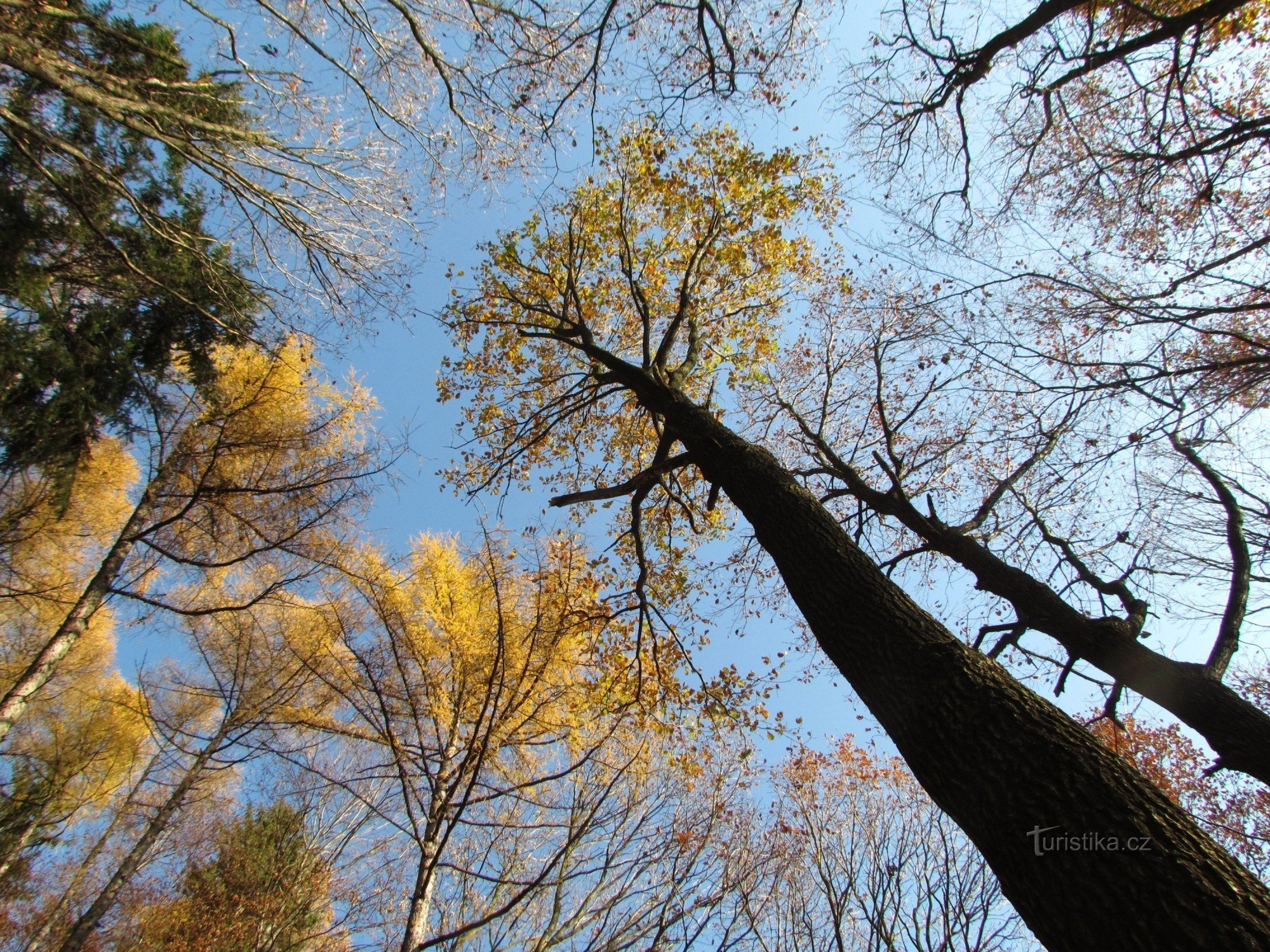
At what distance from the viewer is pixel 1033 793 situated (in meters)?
1.75

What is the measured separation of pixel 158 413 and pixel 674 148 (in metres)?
6.42

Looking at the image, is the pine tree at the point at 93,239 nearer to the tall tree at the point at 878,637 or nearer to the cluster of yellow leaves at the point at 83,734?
the tall tree at the point at 878,637

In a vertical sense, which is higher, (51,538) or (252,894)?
(51,538)

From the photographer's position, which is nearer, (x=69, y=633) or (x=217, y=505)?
(x=69, y=633)

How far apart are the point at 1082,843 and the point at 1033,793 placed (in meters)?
0.16

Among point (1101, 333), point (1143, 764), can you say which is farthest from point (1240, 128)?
point (1143, 764)

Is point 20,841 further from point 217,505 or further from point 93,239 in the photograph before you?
point 93,239

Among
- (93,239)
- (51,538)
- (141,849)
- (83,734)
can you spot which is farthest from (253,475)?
(83,734)

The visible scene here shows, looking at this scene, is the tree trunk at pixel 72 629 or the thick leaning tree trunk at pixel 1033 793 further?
the tree trunk at pixel 72 629

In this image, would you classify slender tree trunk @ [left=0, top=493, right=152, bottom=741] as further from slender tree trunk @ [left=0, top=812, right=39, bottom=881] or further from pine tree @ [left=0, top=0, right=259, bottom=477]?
slender tree trunk @ [left=0, top=812, right=39, bottom=881]

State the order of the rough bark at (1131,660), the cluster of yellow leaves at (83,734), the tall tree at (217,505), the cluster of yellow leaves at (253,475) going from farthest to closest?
the cluster of yellow leaves at (83,734) < the cluster of yellow leaves at (253,475) < the tall tree at (217,505) < the rough bark at (1131,660)

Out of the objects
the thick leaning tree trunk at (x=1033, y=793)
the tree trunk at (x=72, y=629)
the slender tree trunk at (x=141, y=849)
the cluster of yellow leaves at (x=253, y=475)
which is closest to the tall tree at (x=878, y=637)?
the thick leaning tree trunk at (x=1033, y=793)

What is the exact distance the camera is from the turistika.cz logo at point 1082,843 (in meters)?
1.56

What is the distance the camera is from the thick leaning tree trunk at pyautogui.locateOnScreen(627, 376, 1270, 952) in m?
1.43
